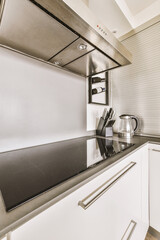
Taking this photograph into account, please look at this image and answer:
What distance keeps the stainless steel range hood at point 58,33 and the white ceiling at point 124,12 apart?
0.65m

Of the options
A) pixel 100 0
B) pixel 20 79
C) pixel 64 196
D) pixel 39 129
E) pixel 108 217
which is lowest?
pixel 108 217

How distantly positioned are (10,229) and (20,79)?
2.50 ft

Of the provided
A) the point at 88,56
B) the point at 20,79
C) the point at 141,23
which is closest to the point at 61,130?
the point at 20,79

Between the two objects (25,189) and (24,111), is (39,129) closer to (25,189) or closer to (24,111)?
(24,111)

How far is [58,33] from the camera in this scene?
0.60m

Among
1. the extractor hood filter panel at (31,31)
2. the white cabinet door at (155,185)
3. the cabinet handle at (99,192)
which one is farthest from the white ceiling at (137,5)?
the cabinet handle at (99,192)

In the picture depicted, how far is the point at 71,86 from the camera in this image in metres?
1.11

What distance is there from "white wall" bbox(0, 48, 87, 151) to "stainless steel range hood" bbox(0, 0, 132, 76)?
10 centimetres

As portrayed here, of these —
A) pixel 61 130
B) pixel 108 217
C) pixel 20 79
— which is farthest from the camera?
pixel 61 130

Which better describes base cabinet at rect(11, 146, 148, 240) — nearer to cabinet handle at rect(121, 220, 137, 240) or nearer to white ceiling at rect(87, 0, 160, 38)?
cabinet handle at rect(121, 220, 137, 240)

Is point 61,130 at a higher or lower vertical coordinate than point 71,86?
lower

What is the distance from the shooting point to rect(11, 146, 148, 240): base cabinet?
30 centimetres

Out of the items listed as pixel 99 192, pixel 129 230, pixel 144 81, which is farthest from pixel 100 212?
pixel 144 81

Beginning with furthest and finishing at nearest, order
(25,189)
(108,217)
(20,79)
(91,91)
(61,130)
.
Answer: (91,91), (61,130), (20,79), (108,217), (25,189)
